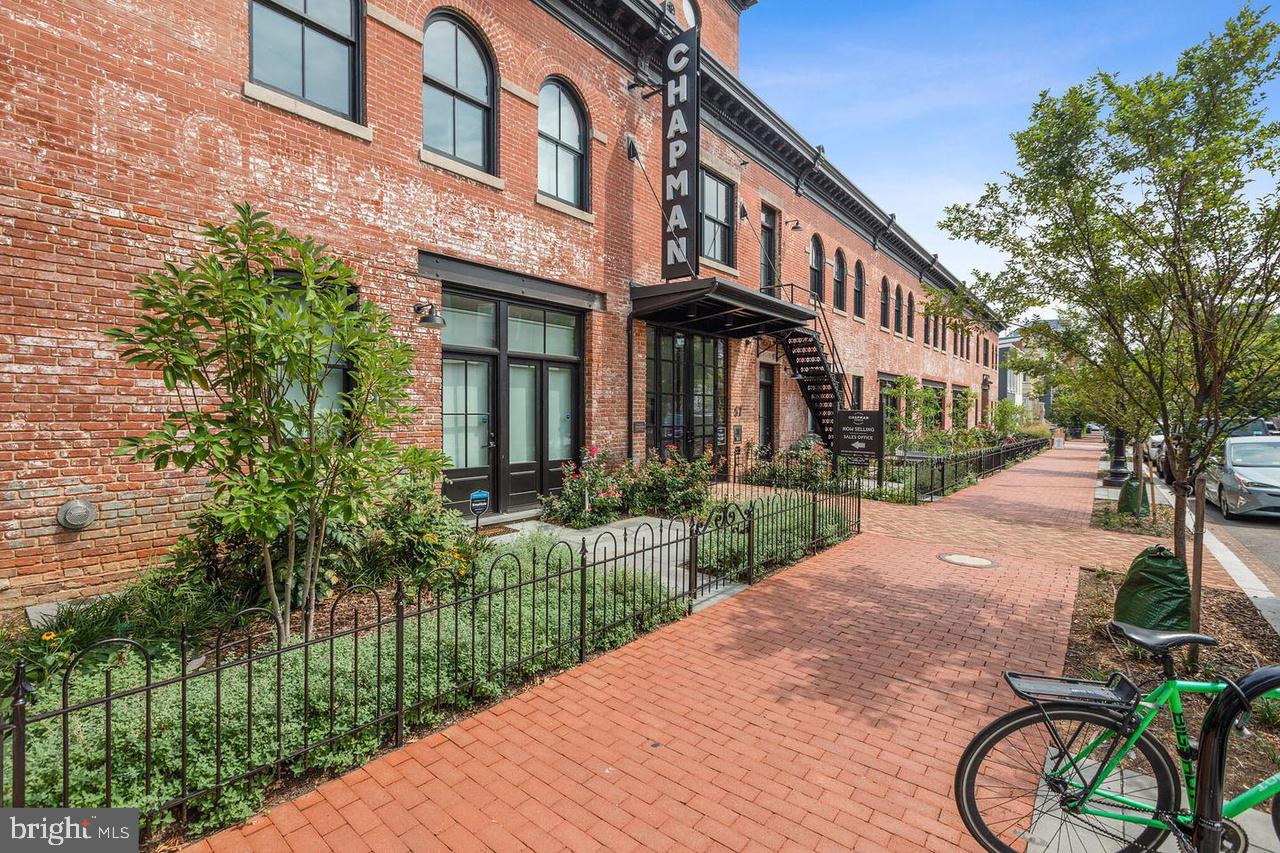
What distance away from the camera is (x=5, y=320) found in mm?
4980

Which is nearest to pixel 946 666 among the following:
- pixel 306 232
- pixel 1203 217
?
pixel 1203 217

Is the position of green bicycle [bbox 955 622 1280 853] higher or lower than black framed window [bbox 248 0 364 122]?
lower

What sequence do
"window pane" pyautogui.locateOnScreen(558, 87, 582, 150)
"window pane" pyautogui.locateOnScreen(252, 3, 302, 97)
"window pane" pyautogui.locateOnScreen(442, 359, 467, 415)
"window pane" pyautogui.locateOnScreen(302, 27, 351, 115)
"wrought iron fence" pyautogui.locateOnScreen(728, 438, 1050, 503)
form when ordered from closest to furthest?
"window pane" pyautogui.locateOnScreen(252, 3, 302, 97) → "window pane" pyautogui.locateOnScreen(302, 27, 351, 115) → "window pane" pyautogui.locateOnScreen(442, 359, 467, 415) → "window pane" pyautogui.locateOnScreen(558, 87, 582, 150) → "wrought iron fence" pyautogui.locateOnScreen(728, 438, 1050, 503)

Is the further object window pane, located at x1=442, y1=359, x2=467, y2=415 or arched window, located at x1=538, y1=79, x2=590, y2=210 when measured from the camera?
arched window, located at x1=538, y1=79, x2=590, y2=210

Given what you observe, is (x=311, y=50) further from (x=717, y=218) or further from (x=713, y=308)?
(x=717, y=218)

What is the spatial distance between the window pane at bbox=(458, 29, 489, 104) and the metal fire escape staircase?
9.39m

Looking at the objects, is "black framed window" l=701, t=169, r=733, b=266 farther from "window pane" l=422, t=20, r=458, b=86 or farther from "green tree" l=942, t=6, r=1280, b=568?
"green tree" l=942, t=6, r=1280, b=568

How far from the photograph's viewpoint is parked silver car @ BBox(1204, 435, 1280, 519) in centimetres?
1130

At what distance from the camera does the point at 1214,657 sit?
4891 millimetres

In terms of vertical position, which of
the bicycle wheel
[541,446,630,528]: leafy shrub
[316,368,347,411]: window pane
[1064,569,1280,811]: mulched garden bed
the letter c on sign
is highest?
the letter c on sign

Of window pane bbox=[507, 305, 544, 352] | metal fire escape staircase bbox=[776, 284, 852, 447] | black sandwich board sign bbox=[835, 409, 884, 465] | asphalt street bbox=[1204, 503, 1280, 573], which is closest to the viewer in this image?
asphalt street bbox=[1204, 503, 1280, 573]

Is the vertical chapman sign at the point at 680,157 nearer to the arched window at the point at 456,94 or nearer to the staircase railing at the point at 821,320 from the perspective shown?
the arched window at the point at 456,94

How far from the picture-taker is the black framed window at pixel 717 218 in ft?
43.9

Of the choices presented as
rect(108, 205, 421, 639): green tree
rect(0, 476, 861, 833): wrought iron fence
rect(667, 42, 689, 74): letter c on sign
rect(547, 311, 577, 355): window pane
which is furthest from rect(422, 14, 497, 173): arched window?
rect(0, 476, 861, 833): wrought iron fence
